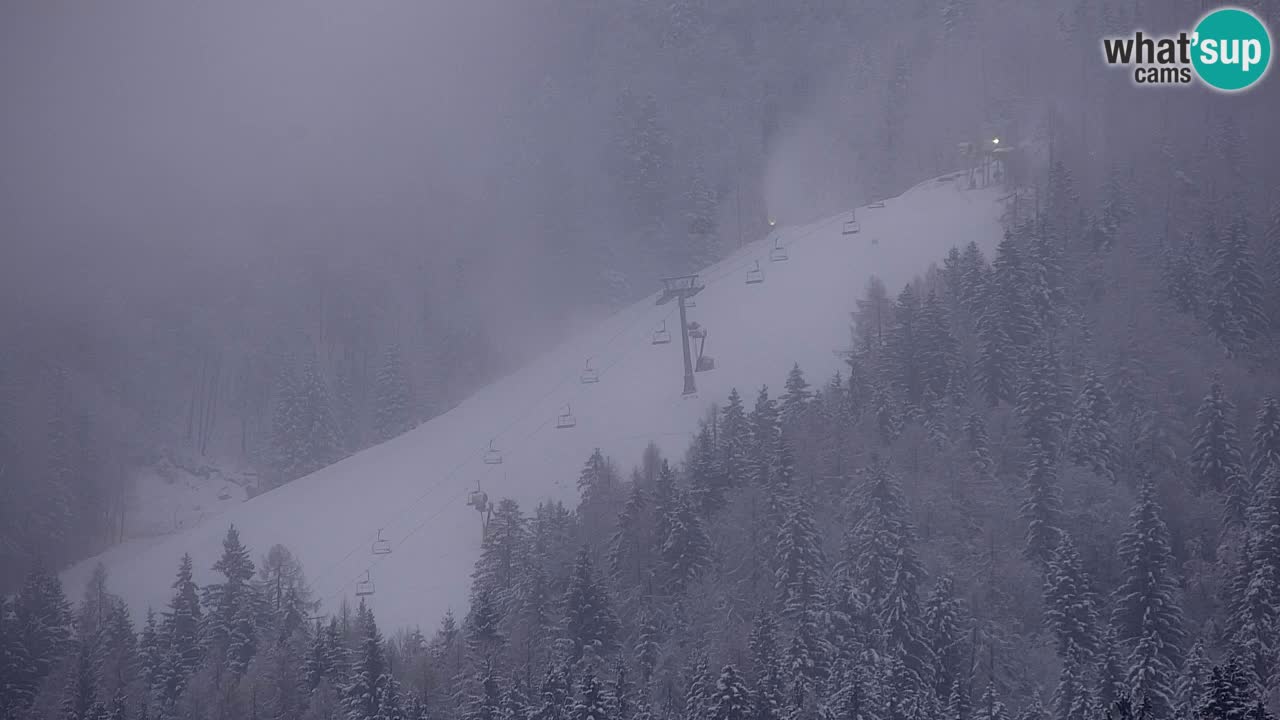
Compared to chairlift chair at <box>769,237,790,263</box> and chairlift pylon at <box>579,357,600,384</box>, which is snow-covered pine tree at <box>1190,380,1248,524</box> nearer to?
chairlift chair at <box>769,237,790,263</box>

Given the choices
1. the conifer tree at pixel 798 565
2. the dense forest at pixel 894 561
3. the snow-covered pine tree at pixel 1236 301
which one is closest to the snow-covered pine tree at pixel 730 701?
the dense forest at pixel 894 561

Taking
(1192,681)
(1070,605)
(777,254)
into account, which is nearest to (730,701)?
(1192,681)

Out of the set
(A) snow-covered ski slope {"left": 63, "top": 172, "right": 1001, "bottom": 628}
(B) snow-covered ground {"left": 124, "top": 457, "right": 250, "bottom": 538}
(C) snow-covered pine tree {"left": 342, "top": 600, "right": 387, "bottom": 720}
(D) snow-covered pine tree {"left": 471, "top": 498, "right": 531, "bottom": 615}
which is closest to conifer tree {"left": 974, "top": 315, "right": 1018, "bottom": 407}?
(A) snow-covered ski slope {"left": 63, "top": 172, "right": 1001, "bottom": 628}

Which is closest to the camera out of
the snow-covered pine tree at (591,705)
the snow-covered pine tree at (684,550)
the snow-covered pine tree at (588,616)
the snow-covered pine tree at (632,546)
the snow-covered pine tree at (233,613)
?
the snow-covered pine tree at (591,705)

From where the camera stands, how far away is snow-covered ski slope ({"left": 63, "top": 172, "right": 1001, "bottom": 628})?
80.1 metres

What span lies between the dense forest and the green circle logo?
29.7 metres

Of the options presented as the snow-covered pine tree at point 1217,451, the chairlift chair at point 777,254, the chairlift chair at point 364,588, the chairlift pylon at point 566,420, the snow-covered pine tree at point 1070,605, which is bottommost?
the snow-covered pine tree at point 1070,605

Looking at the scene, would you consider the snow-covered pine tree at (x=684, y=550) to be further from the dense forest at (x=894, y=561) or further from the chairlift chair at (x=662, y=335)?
the chairlift chair at (x=662, y=335)

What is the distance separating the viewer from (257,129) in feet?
585

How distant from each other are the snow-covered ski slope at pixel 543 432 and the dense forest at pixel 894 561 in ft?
8.02

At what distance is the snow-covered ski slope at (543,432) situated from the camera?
263 ft

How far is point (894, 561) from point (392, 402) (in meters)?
57.9

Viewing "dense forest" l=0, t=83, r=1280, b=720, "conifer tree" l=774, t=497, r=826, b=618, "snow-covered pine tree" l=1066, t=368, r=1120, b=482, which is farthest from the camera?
"snow-covered pine tree" l=1066, t=368, r=1120, b=482

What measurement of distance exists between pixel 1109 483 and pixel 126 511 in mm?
83528
